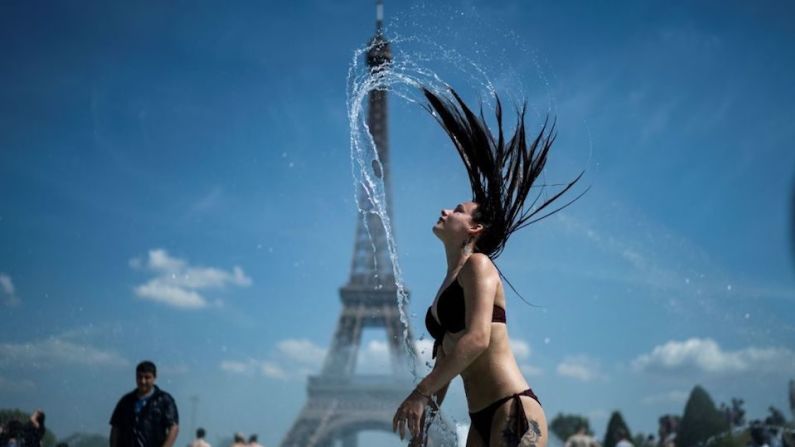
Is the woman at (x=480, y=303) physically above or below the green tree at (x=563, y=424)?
below

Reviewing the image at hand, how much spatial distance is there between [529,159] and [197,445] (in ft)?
34.9

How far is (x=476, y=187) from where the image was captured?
136 inches

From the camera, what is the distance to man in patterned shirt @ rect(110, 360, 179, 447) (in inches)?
232

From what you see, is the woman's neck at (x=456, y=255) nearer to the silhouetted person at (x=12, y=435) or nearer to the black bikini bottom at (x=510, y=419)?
the black bikini bottom at (x=510, y=419)

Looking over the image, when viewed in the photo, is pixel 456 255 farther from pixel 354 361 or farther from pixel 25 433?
pixel 354 361

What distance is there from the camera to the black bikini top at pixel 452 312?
10.1ft

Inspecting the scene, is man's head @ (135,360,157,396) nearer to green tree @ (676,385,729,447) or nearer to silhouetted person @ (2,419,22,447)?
silhouetted person @ (2,419,22,447)

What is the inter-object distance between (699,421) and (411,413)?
140 feet

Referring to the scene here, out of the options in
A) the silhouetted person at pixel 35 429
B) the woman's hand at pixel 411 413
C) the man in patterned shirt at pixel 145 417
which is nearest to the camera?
the woman's hand at pixel 411 413

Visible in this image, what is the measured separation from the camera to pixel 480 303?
9.71ft

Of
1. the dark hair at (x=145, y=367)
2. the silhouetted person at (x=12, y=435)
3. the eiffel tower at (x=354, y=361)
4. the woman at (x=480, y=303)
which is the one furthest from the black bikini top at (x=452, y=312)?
the eiffel tower at (x=354, y=361)

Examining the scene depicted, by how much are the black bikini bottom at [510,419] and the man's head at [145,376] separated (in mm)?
3622

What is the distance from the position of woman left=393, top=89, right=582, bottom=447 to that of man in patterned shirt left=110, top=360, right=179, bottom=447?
11.3 feet

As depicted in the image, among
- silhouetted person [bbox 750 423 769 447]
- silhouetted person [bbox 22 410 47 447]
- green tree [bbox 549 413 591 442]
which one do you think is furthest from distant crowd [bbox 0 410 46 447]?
green tree [bbox 549 413 591 442]
